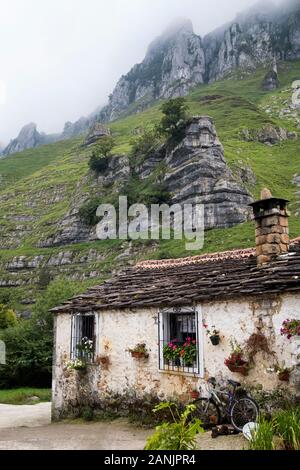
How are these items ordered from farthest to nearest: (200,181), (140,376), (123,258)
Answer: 1. (200,181)
2. (123,258)
3. (140,376)

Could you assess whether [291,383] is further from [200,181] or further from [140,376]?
[200,181]

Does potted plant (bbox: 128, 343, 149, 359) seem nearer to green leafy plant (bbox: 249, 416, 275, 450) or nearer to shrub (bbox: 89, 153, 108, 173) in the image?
green leafy plant (bbox: 249, 416, 275, 450)

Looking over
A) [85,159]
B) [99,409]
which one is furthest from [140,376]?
[85,159]

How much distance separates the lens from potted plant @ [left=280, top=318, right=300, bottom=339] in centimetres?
885

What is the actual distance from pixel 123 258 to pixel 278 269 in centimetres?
4144

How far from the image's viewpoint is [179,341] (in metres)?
12.2

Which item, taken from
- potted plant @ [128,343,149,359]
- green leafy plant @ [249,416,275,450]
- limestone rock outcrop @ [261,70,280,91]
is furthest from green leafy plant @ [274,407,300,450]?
limestone rock outcrop @ [261,70,280,91]

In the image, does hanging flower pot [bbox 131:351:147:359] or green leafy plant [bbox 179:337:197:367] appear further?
hanging flower pot [bbox 131:351:147:359]

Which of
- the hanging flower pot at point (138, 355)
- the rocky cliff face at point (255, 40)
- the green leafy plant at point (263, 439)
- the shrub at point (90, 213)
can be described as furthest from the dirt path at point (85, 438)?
the rocky cliff face at point (255, 40)

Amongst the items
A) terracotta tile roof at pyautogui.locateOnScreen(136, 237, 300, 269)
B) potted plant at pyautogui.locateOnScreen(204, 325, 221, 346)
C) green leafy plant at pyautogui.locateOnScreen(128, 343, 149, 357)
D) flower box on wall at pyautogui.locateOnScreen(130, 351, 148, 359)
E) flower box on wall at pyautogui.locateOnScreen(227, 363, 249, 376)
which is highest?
terracotta tile roof at pyautogui.locateOnScreen(136, 237, 300, 269)

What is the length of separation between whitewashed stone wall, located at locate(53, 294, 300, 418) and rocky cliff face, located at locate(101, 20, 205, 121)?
140 m

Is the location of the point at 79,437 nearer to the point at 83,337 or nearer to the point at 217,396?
the point at 217,396

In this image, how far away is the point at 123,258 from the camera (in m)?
51.6

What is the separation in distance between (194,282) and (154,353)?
89.1 inches
